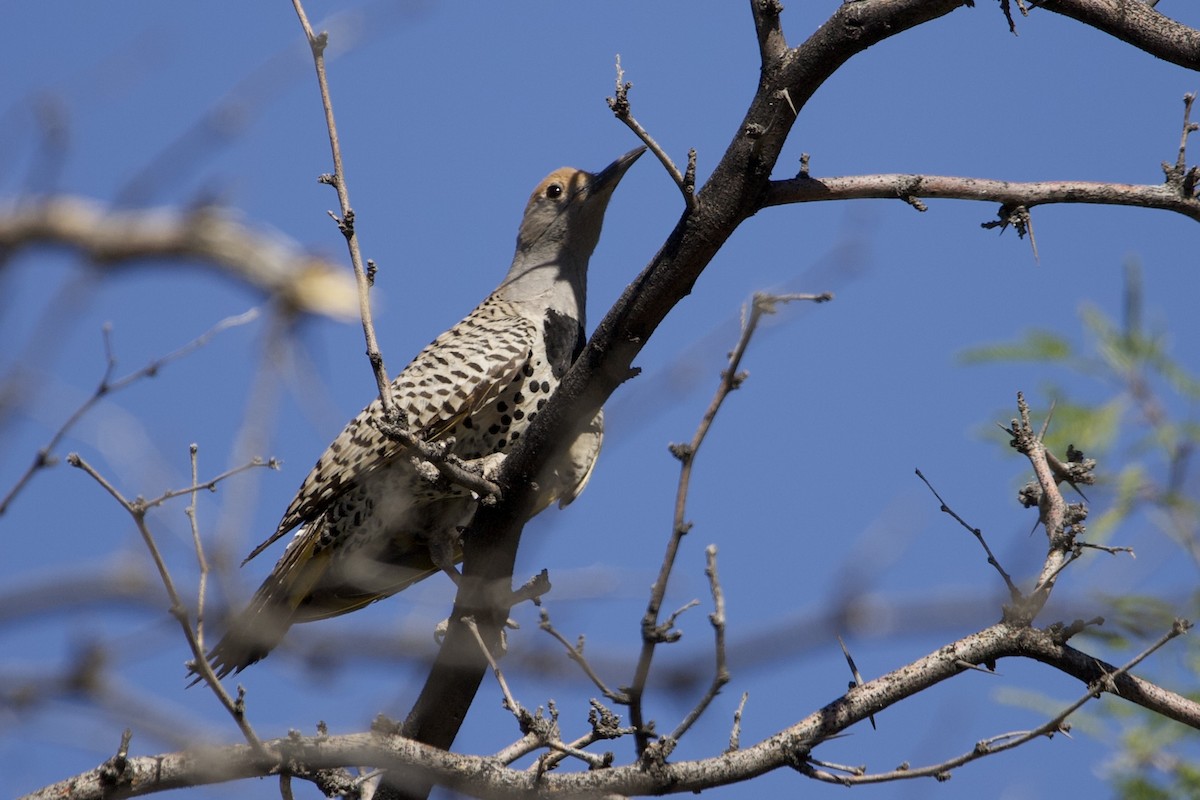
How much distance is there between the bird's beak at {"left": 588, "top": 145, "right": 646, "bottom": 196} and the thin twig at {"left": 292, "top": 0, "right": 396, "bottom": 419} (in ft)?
10.9

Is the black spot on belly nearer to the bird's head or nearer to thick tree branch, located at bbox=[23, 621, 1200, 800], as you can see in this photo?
the bird's head

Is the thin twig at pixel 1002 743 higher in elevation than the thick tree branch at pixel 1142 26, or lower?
lower

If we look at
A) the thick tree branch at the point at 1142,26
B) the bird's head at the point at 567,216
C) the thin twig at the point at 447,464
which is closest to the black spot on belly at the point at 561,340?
the bird's head at the point at 567,216

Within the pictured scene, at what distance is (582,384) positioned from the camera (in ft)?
13.4

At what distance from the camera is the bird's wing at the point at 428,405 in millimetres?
5594

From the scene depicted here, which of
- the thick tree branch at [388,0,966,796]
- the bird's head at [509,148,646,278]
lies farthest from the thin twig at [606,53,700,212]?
the bird's head at [509,148,646,278]

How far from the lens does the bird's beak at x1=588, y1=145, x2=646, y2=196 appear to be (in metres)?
6.92

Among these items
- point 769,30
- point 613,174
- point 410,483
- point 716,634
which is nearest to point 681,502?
point 716,634

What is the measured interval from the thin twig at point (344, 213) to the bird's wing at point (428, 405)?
1.74m

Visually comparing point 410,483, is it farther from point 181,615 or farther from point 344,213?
point 181,615

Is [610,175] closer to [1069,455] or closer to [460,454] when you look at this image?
[460,454]

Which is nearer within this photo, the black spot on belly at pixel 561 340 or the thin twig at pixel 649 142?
the thin twig at pixel 649 142

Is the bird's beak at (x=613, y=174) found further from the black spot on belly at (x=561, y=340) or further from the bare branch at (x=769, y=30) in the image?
the bare branch at (x=769, y=30)

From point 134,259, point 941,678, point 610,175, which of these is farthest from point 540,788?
point 610,175
